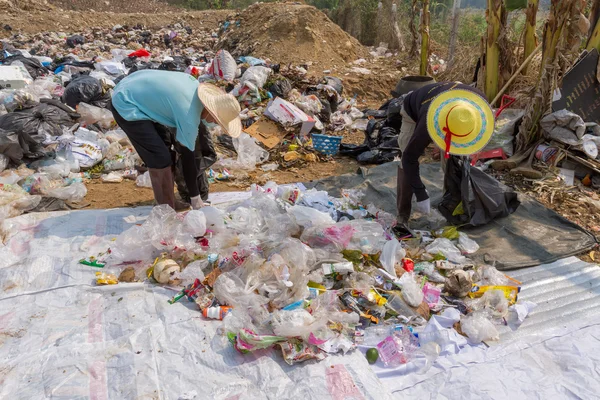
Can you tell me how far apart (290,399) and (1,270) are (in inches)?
82.5

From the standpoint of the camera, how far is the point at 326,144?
518 cm

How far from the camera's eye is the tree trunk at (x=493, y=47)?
4.81 meters

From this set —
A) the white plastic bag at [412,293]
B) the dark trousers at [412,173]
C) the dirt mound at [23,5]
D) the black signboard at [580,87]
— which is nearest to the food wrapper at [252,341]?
the white plastic bag at [412,293]

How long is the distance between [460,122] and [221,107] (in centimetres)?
162

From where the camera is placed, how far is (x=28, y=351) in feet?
6.81

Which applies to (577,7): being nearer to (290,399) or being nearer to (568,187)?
(568,187)

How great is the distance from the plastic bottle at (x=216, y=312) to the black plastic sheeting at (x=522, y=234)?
174 cm

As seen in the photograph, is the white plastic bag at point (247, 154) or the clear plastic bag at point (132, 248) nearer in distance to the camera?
the clear plastic bag at point (132, 248)

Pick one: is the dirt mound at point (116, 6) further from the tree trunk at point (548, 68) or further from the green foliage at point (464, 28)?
the tree trunk at point (548, 68)

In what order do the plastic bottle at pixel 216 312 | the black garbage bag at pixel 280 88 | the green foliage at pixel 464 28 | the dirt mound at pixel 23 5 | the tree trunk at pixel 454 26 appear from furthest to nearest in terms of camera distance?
the dirt mound at pixel 23 5 < the green foliage at pixel 464 28 < the tree trunk at pixel 454 26 < the black garbage bag at pixel 280 88 < the plastic bottle at pixel 216 312

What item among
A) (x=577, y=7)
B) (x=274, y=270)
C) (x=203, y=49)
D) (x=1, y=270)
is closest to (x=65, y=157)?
(x=1, y=270)

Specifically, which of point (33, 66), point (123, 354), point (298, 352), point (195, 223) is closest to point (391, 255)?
point (298, 352)

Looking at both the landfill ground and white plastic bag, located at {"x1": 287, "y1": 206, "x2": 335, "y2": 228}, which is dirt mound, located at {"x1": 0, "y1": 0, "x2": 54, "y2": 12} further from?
white plastic bag, located at {"x1": 287, "y1": 206, "x2": 335, "y2": 228}

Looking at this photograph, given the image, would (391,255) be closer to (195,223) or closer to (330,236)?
(330,236)
